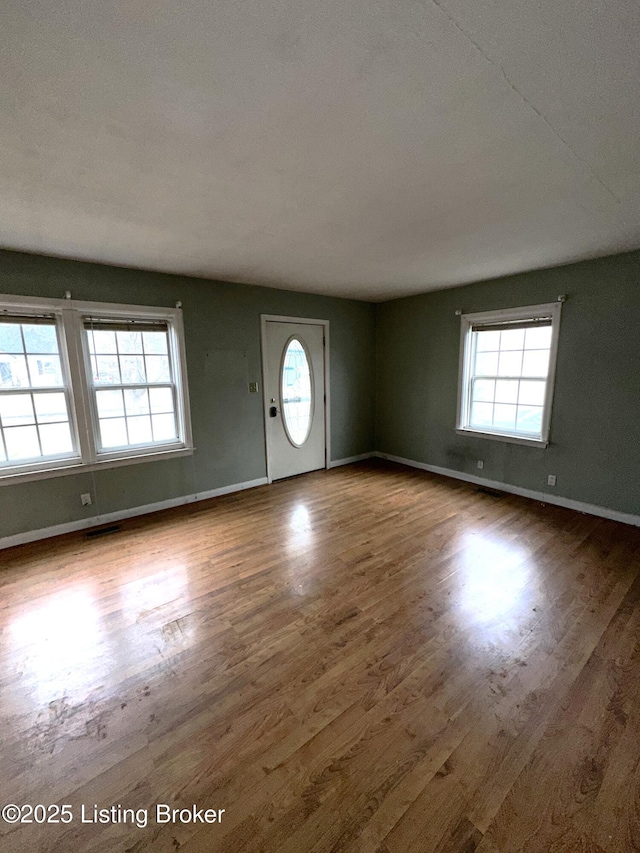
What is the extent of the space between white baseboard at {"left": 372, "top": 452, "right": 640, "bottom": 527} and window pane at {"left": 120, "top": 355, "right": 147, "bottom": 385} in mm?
3762

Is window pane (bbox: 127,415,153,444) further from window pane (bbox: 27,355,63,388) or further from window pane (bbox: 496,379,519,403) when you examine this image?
window pane (bbox: 496,379,519,403)

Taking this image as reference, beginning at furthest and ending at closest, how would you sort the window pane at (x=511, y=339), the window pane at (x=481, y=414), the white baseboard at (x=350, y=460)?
the white baseboard at (x=350, y=460)
the window pane at (x=481, y=414)
the window pane at (x=511, y=339)

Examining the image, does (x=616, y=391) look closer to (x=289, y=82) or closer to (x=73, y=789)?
(x=289, y=82)

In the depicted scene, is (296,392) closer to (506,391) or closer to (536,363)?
(506,391)

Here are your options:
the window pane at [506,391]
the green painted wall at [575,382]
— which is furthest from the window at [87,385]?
the window pane at [506,391]

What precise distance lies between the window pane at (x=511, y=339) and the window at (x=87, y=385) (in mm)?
3632

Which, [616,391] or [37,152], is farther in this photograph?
[616,391]

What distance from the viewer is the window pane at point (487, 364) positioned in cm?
415

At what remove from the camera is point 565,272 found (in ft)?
11.2

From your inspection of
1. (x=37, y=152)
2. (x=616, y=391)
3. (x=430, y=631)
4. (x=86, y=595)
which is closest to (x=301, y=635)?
(x=430, y=631)

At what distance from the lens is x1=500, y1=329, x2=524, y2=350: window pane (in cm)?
388

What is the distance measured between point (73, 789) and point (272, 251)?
3290mm

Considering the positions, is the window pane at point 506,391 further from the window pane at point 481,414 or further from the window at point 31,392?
the window at point 31,392

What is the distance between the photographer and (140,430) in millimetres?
3605
